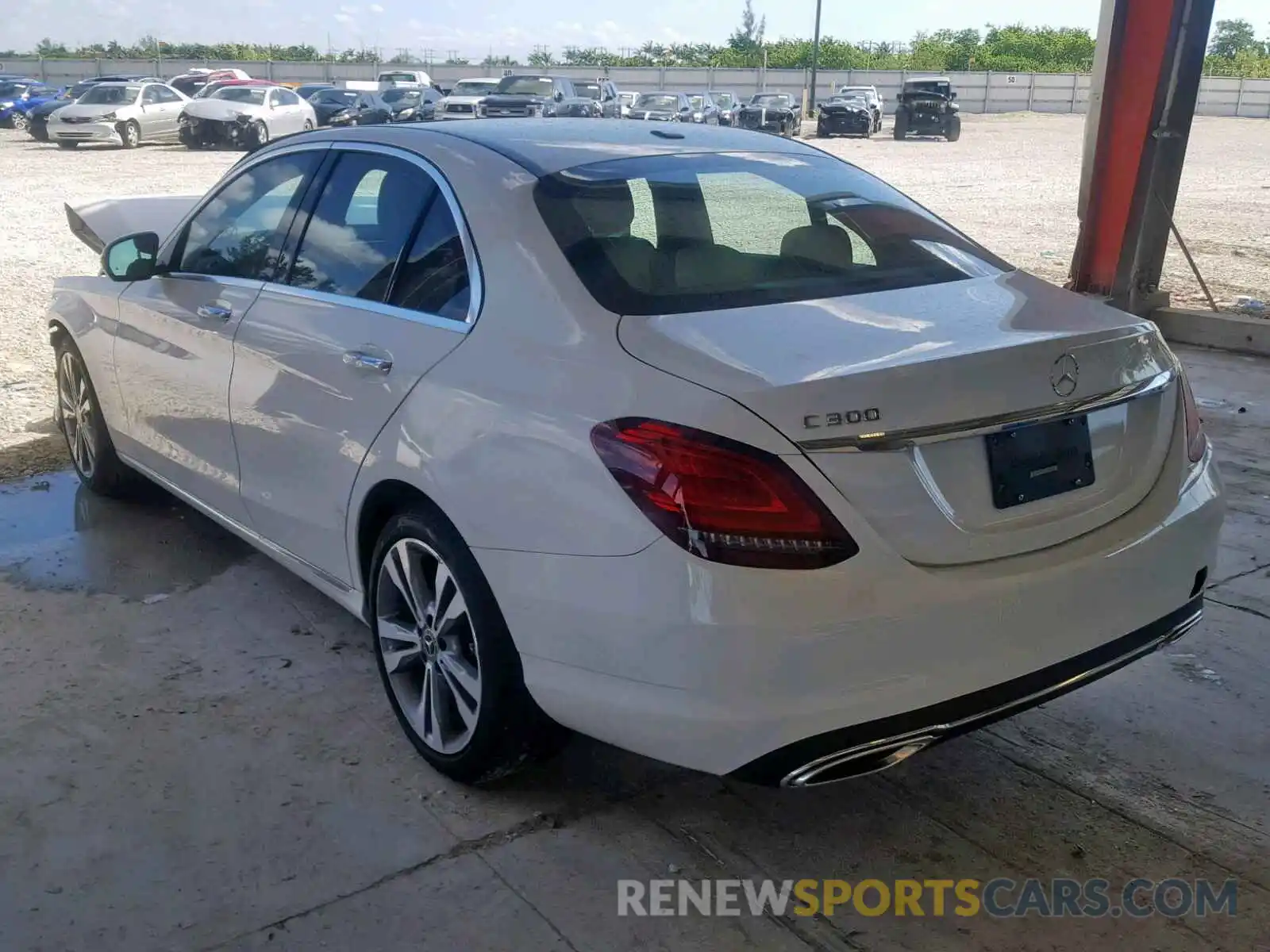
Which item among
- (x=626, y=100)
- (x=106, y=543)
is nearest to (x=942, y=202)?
(x=106, y=543)

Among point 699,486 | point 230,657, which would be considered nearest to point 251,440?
point 230,657

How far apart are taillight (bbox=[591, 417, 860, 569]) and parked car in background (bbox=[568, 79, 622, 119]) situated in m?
28.5

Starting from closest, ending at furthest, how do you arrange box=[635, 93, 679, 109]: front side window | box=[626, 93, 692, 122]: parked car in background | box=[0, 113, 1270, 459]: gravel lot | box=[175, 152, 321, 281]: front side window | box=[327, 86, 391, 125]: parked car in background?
box=[175, 152, 321, 281]: front side window, box=[0, 113, 1270, 459]: gravel lot, box=[327, 86, 391, 125]: parked car in background, box=[626, 93, 692, 122]: parked car in background, box=[635, 93, 679, 109]: front side window

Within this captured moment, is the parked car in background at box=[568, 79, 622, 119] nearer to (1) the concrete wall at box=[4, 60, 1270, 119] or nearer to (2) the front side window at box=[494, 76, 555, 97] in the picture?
(2) the front side window at box=[494, 76, 555, 97]

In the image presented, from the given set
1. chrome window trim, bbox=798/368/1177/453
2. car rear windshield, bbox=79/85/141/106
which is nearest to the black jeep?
car rear windshield, bbox=79/85/141/106

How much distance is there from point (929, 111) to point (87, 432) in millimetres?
37101

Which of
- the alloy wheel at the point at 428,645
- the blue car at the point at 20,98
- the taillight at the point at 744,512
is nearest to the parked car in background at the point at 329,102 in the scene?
the blue car at the point at 20,98

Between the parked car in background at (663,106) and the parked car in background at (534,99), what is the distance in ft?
5.80

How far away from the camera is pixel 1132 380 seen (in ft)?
9.13

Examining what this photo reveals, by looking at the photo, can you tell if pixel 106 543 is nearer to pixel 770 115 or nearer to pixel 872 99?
pixel 770 115

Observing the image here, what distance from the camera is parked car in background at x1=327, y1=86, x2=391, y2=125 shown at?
3206cm

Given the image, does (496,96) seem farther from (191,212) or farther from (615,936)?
(615,936)

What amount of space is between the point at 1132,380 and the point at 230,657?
2.81m

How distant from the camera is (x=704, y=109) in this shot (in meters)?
36.4
